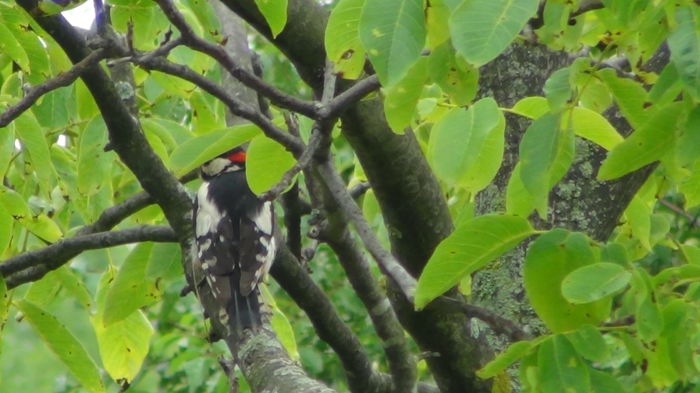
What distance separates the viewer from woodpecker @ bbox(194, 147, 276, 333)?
11.4 feet

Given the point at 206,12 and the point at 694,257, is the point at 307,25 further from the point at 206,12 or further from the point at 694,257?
the point at 694,257

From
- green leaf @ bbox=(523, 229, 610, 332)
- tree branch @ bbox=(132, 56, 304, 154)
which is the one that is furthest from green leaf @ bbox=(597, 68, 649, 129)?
tree branch @ bbox=(132, 56, 304, 154)

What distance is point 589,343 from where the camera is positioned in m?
1.95

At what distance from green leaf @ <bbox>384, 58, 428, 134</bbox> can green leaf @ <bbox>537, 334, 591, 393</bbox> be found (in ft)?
1.52

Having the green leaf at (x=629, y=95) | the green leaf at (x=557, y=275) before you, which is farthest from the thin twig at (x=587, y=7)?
the green leaf at (x=557, y=275)

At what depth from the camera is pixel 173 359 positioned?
496 cm

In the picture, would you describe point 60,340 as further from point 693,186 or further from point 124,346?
point 693,186

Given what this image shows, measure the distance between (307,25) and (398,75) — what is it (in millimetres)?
891

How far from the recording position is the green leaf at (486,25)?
1.60m

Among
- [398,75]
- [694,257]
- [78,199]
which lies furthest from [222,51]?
[78,199]

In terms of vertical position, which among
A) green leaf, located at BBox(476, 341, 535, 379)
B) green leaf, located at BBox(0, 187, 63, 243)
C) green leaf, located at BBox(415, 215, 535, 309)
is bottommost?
green leaf, located at BBox(476, 341, 535, 379)

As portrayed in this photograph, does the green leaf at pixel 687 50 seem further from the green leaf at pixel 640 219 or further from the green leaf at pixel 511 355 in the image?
the green leaf at pixel 640 219

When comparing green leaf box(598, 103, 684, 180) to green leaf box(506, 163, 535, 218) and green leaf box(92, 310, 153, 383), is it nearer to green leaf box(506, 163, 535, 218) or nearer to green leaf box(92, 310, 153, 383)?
green leaf box(506, 163, 535, 218)

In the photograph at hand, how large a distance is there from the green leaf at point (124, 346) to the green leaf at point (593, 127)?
5.45ft
